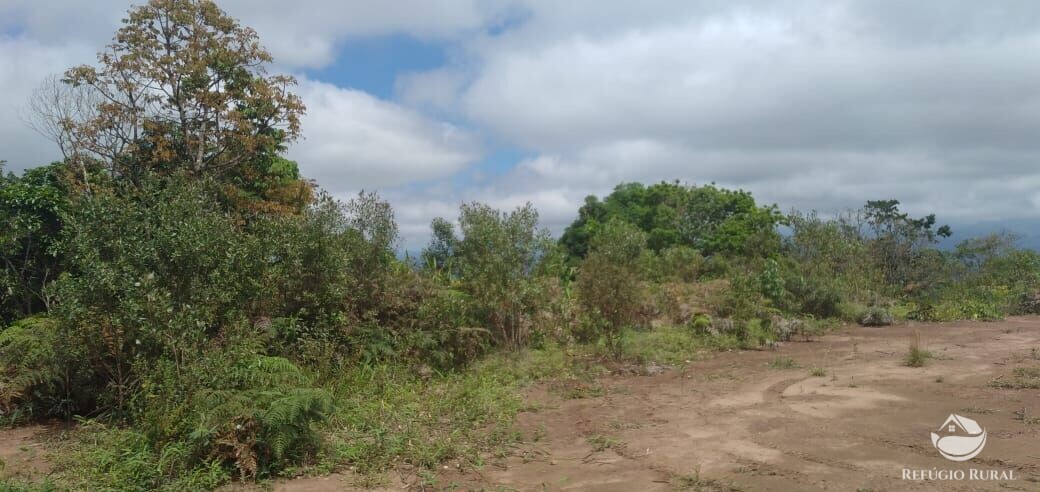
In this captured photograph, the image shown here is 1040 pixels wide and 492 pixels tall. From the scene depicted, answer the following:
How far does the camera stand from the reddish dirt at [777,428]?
543cm

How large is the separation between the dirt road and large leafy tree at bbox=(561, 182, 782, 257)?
41.7 ft

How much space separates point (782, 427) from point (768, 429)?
0.16m

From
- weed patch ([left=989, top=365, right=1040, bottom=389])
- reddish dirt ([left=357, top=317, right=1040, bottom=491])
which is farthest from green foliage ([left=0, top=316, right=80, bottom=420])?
weed patch ([left=989, top=365, right=1040, bottom=389])

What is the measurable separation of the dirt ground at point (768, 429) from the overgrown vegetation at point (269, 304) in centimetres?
47

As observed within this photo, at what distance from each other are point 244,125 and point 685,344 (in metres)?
8.98

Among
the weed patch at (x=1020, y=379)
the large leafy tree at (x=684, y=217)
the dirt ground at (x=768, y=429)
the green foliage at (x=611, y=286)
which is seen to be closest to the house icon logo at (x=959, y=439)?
the dirt ground at (x=768, y=429)

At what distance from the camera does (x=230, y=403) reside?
5723mm

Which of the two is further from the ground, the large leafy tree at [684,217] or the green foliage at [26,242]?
the large leafy tree at [684,217]

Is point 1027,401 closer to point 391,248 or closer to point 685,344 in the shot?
point 685,344

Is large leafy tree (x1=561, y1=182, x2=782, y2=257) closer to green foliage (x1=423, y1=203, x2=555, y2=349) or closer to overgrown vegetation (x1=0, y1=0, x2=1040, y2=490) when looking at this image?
overgrown vegetation (x1=0, y1=0, x2=1040, y2=490)

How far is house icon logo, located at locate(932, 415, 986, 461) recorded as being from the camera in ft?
18.6

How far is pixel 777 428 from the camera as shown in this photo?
6785 millimetres

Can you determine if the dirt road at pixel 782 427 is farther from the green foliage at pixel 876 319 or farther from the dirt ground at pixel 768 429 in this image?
the green foliage at pixel 876 319

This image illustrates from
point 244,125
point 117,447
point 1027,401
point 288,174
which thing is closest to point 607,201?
point 288,174
